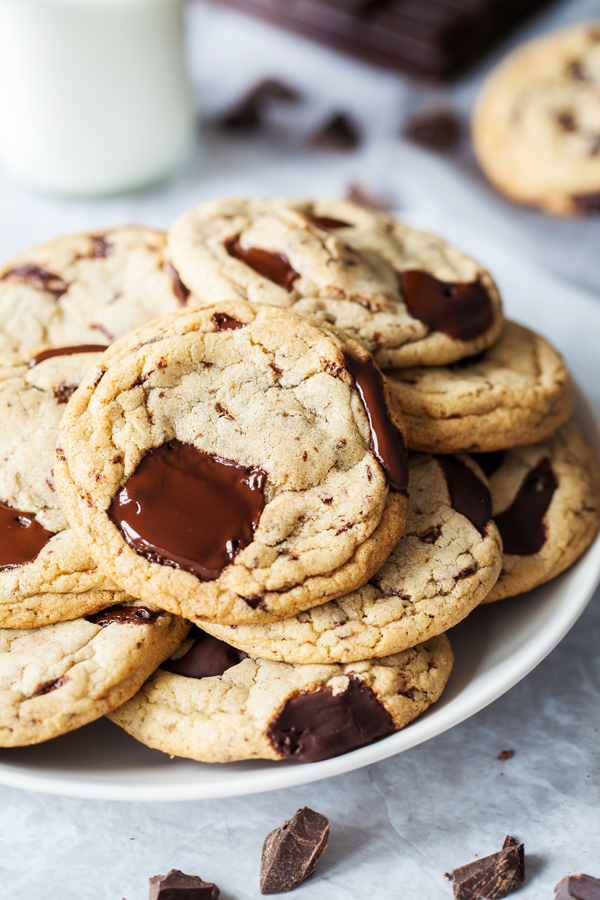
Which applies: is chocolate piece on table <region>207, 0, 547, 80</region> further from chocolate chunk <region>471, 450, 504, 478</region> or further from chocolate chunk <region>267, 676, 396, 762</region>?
chocolate chunk <region>267, 676, 396, 762</region>

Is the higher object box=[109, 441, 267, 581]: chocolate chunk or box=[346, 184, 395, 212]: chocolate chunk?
box=[109, 441, 267, 581]: chocolate chunk

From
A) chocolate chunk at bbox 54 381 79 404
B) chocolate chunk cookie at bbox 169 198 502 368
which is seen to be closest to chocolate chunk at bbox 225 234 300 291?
chocolate chunk cookie at bbox 169 198 502 368

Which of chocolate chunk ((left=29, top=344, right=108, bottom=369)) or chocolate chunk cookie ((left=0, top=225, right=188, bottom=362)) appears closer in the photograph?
chocolate chunk ((left=29, top=344, right=108, bottom=369))

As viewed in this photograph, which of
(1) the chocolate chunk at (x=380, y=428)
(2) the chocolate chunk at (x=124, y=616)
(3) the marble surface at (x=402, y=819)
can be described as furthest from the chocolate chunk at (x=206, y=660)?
(1) the chocolate chunk at (x=380, y=428)

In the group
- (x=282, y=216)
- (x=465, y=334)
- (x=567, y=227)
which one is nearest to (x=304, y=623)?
(x=465, y=334)

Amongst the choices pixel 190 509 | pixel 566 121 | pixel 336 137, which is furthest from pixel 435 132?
pixel 190 509

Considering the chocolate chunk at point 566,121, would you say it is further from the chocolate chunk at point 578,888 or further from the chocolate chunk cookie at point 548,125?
the chocolate chunk at point 578,888
